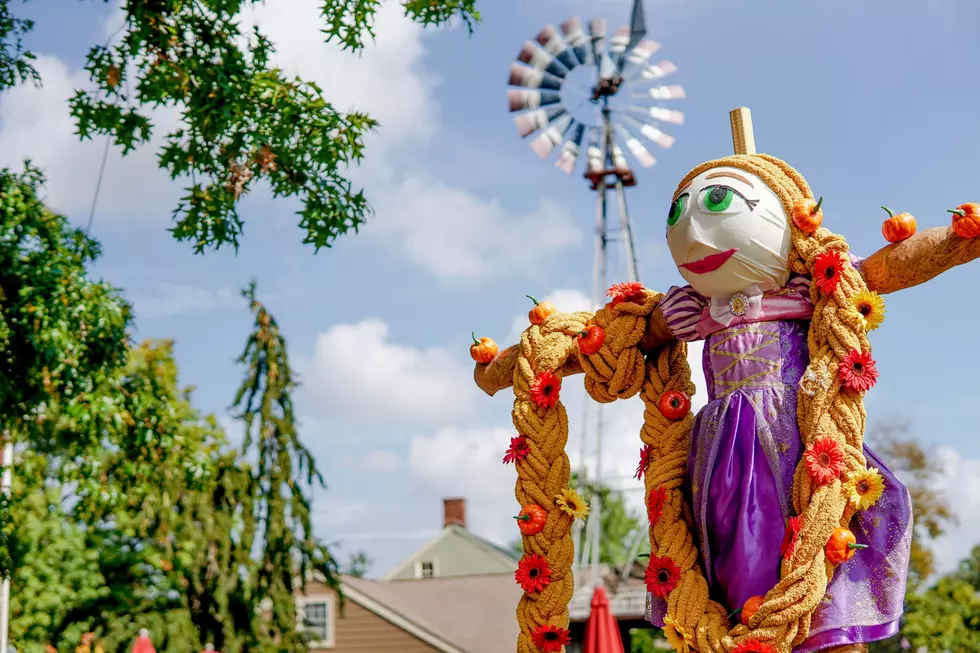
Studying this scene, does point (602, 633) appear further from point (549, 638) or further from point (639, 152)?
point (639, 152)

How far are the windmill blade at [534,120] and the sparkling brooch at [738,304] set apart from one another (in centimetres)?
849

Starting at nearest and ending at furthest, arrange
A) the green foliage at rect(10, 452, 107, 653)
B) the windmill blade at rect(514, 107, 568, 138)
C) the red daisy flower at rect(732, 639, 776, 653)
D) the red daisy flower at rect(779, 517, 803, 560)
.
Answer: the red daisy flower at rect(732, 639, 776, 653), the red daisy flower at rect(779, 517, 803, 560), the windmill blade at rect(514, 107, 568, 138), the green foliage at rect(10, 452, 107, 653)

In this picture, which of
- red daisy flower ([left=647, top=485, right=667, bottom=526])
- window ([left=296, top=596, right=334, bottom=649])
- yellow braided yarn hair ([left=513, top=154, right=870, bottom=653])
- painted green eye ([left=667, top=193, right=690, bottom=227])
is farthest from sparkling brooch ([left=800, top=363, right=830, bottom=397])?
window ([left=296, top=596, right=334, bottom=649])

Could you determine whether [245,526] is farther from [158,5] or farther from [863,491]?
[863,491]

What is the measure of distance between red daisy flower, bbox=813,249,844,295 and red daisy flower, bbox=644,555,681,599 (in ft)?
3.91

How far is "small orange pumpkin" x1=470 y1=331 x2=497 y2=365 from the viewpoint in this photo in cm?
548

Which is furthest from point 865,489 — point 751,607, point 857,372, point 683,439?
point 683,439

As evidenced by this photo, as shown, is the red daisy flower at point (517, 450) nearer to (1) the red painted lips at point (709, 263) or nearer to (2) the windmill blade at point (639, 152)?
(1) the red painted lips at point (709, 263)

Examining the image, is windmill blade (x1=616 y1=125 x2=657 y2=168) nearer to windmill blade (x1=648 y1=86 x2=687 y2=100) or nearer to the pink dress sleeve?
windmill blade (x1=648 y1=86 x2=687 y2=100)

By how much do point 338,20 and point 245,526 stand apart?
7390mm

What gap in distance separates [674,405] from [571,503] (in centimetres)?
60

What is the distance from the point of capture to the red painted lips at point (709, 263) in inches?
A: 177

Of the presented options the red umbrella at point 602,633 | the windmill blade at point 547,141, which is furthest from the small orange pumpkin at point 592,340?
the windmill blade at point 547,141

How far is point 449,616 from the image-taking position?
66.6ft
